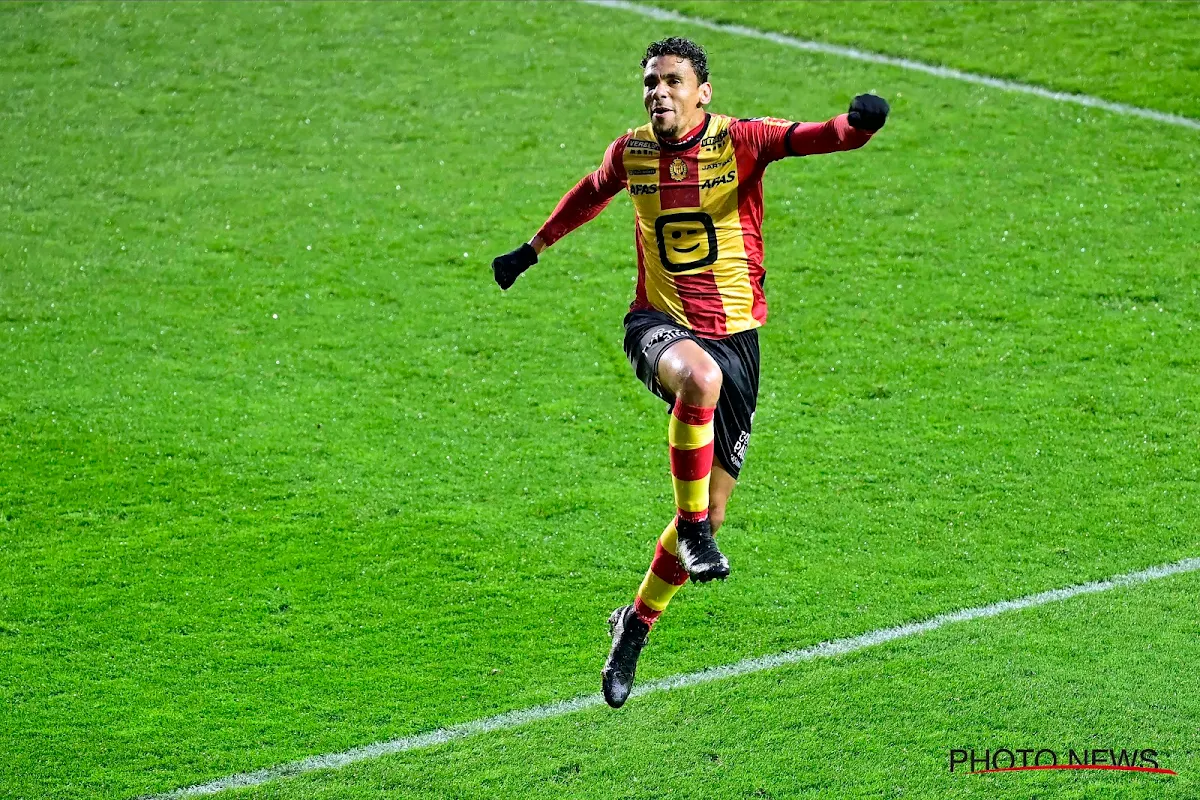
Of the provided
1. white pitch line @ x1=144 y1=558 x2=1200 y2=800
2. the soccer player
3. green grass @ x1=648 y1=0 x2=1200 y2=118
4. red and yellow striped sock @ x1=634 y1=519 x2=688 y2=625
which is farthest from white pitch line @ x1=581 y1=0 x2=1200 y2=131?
red and yellow striped sock @ x1=634 y1=519 x2=688 y2=625

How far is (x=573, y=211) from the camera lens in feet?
21.8

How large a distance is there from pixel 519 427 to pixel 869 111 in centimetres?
440

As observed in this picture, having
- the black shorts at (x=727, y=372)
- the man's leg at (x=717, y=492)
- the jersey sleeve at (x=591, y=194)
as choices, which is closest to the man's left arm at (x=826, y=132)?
the jersey sleeve at (x=591, y=194)

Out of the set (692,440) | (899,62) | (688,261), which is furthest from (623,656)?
(899,62)

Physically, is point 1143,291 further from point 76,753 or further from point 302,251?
point 76,753

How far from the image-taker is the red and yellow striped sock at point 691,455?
5.91 meters

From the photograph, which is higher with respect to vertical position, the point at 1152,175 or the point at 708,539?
the point at 708,539

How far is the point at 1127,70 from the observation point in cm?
1373

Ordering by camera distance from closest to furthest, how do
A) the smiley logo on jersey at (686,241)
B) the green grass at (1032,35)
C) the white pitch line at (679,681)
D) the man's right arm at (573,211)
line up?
the smiley logo on jersey at (686,241) < the man's right arm at (573,211) < the white pitch line at (679,681) < the green grass at (1032,35)

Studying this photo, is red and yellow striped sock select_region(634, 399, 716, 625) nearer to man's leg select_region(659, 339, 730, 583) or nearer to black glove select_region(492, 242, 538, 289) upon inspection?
man's leg select_region(659, 339, 730, 583)

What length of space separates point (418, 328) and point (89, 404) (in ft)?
7.46

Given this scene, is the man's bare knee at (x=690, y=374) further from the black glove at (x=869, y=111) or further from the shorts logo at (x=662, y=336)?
the black glove at (x=869, y=111)

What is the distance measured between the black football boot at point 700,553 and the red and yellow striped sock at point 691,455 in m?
0.04

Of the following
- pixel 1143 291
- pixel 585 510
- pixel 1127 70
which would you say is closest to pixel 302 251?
pixel 585 510
